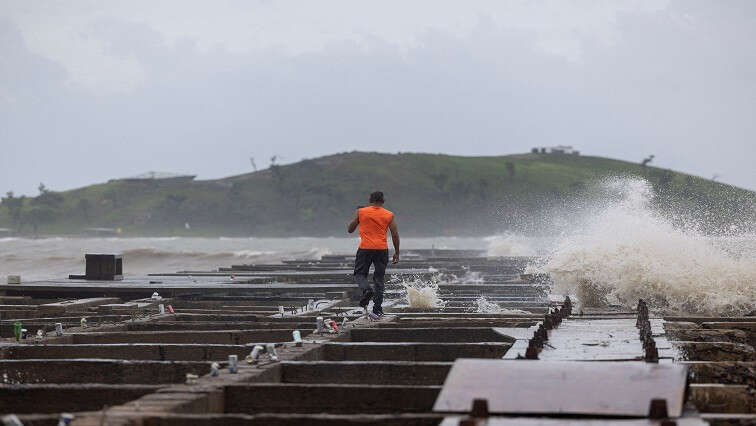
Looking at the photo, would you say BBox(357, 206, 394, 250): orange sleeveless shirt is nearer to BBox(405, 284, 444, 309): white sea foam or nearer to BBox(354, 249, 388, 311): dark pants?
BBox(354, 249, 388, 311): dark pants

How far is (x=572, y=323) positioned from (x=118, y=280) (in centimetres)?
1688

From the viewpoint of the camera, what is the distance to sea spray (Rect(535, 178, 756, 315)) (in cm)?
2094

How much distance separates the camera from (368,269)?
16484mm

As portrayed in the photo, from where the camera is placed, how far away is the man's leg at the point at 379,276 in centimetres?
1638

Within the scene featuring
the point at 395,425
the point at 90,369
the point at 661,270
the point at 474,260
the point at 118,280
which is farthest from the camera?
the point at 474,260

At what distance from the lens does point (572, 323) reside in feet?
48.0

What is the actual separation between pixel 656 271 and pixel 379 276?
7.72 m

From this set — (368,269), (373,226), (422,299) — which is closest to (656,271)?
(422,299)

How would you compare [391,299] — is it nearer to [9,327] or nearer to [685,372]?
[9,327]

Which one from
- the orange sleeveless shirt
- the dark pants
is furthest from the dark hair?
the dark pants

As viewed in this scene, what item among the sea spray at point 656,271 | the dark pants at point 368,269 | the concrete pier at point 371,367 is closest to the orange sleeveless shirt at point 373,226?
the dark pants at point 368,269

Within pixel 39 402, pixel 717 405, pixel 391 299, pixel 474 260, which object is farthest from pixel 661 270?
pixel 474 260

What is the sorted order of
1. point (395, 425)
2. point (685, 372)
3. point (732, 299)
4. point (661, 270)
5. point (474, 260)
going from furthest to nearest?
point (474, 260) → point (661, 270) → point (732, 299) → point (685, 372) → point (395, 425)

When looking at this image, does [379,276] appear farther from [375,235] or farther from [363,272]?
[375,235]
